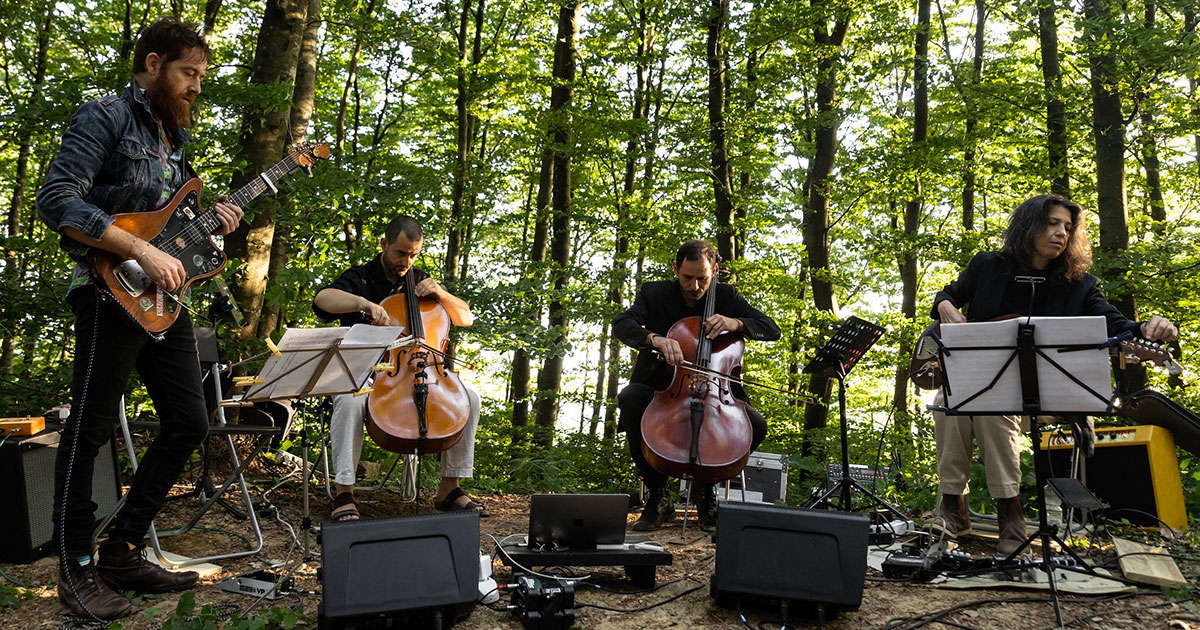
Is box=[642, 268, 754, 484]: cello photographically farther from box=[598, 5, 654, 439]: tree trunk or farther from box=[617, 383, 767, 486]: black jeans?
box=[598, 5, 654, 439]: tree trunk

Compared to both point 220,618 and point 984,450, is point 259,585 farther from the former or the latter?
point 984,450

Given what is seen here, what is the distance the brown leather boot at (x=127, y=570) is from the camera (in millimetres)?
2586

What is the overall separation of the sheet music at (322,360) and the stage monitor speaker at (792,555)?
142cm

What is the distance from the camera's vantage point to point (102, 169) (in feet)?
7.96

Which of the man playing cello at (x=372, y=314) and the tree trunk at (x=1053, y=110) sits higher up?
the tree trunk at (x=1053, y=110)

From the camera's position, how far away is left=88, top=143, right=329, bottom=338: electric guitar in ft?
7.66

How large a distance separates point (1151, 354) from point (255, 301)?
485 cm

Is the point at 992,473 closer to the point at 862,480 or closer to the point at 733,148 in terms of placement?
the point at 862,480

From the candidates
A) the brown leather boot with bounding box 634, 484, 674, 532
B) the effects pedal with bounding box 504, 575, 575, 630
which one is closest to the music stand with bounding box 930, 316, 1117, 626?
the effects pedal with bounding box 504, 575, 575, 630

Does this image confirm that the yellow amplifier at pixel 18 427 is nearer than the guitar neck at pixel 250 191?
No

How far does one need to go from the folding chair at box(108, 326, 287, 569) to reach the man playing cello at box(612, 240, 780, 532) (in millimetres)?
1807

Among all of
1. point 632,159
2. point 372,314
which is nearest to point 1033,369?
point 372,314

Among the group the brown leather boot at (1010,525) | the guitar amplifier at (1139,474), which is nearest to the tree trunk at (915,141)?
the guitar amplifier at (1139,474)

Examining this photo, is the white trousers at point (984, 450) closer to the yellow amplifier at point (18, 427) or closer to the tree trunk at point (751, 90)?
the yellow amplifier at point (18, 427)
